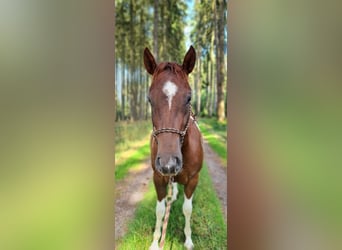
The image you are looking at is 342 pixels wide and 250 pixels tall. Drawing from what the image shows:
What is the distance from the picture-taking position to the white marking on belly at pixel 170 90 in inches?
39.8

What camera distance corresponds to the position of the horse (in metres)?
1.01

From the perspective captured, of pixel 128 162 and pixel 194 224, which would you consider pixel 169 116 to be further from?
pixel 194 224

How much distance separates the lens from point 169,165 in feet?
3.28

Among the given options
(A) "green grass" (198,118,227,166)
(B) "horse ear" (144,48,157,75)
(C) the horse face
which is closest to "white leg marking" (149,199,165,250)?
(C) the horse face

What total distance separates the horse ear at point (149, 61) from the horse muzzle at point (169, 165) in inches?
12.8

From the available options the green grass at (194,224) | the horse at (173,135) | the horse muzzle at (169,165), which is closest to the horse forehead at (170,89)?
the horse at (173,135)

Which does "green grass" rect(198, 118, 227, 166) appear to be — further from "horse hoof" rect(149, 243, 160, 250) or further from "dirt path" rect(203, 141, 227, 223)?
"horse hoof" rect(149, 243, 160, 250)

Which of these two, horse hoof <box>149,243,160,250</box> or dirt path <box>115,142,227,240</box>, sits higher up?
dirt path <box>115,142,227,240</box>

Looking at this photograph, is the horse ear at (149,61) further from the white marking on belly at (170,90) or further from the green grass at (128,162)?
the green grass at (128,162)
